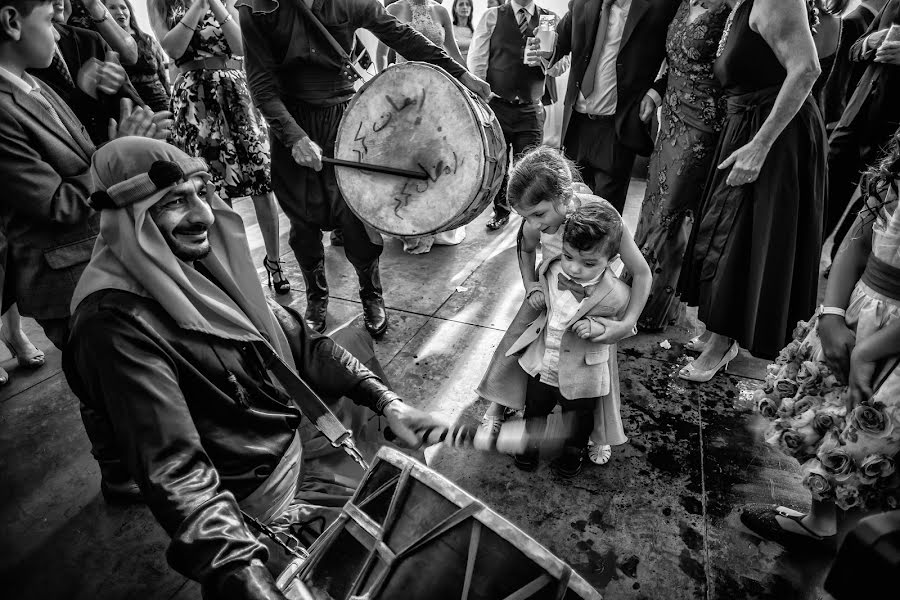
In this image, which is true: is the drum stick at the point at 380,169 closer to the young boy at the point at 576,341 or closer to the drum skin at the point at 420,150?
the drum skin at the point at 420,150

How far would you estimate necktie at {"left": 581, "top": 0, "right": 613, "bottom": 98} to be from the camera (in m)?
3.17

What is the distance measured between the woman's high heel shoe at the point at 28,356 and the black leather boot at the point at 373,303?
1990mm

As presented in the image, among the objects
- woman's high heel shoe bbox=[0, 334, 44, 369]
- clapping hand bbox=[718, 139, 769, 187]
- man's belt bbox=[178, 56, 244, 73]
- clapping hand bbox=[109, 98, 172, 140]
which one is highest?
man's belt bbox=[178, 56, 244, 73]

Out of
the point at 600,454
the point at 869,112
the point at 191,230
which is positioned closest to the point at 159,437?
the point at 191,230

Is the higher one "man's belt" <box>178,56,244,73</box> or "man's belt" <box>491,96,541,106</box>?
"man's belt" <box>178,56,244,73</box>

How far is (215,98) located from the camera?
3.20 meters

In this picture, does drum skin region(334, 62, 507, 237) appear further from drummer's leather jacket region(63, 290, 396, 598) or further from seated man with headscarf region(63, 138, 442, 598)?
drummer's leather jacket region(63, 290, 396, 598)

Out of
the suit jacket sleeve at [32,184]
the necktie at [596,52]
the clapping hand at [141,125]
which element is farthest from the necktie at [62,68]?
the necktie at [596,52]

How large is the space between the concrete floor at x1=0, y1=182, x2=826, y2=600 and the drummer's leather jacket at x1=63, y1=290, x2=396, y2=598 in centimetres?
79

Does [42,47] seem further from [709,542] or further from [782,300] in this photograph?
[782,300]

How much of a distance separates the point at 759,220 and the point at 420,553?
7.56ft

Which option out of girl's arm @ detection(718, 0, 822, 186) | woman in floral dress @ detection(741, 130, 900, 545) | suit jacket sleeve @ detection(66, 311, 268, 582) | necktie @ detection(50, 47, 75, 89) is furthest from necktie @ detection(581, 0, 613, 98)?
suit jacket sleeve @ detection(66, 311, 268, 582)

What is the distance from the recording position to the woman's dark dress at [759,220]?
228 centimetres

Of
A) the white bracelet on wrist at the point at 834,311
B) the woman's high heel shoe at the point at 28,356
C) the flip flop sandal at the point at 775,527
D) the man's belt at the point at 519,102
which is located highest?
the man's belt at the point at 519,102
